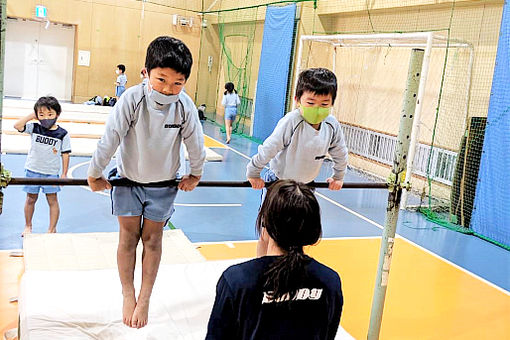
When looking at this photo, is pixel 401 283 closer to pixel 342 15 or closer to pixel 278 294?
pixel 278 294

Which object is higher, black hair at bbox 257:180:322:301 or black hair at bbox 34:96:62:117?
black hair at bbox 34:96:62:117

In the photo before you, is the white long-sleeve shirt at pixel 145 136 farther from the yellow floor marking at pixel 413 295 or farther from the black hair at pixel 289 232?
the yellow floor marking at pixel 413 295

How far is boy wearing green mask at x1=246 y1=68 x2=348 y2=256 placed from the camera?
2851 mm

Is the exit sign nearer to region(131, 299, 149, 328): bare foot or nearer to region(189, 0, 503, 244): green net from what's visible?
region(189, 0, 503, 244): green net

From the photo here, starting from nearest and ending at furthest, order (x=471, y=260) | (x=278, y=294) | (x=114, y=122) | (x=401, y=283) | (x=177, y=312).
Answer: (x=278, y=294)
(x=114, y=122)
(x=177, y=312)
(x=401, y=283)
(x=471, y=260)

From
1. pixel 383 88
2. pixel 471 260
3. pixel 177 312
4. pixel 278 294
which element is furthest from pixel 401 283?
pixel 383 88

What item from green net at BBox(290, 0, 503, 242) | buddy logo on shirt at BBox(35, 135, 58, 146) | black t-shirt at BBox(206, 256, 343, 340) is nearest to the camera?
black t-shirt at BBox(206, 256, 343, 340)

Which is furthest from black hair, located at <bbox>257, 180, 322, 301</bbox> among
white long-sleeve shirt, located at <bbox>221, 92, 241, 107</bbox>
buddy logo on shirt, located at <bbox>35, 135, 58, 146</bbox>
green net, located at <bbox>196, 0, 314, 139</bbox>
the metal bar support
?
green net, located at <bbox>196, 0, 314, 139</bbox>

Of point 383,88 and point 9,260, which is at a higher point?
point 383,88

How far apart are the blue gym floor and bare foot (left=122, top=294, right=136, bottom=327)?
2.21m

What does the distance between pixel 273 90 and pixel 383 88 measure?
2792 millimetres

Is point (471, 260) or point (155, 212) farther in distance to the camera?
point (471, 260)

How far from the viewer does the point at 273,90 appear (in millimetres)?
11070

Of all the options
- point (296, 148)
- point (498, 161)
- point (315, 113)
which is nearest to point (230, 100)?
point (498, 161)
